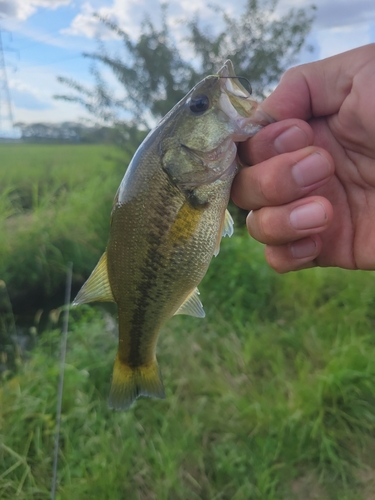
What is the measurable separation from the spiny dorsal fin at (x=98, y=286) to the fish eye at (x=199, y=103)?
66 centimetres

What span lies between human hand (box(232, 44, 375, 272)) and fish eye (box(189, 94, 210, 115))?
22 centimetres

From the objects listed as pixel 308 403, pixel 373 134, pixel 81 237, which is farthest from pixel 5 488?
pixel 81 237

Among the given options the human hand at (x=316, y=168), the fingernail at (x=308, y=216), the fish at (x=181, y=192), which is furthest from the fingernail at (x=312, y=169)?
the fish at (x=181, y=192)

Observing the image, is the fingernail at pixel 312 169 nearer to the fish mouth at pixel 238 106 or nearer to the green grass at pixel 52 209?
the fish mouth at pixel 238 106

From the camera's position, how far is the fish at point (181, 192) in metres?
1.42

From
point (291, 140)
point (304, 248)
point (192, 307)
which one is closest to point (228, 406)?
point (192, 307)

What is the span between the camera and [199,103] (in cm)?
142

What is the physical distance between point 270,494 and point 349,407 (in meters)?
0.94

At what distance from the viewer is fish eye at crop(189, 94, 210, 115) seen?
142cm

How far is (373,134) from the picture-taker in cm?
160

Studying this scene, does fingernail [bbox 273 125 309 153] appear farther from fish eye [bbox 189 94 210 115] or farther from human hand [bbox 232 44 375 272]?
fish eye [bbox 189 94 210 115]

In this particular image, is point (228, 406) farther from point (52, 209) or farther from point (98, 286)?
point (52, 209)

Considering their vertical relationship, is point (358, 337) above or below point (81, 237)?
above

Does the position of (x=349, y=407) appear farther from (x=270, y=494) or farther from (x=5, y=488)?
(x=5, y=488)
